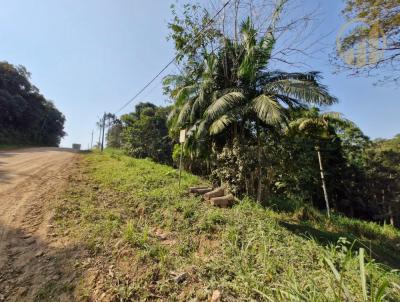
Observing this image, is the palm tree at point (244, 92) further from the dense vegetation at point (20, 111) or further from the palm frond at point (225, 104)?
the dense vegetation at point (20, 111)

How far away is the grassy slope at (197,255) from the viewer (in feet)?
9.38

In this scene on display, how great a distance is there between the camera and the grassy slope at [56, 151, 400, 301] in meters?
2.86

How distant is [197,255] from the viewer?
12.4 feet

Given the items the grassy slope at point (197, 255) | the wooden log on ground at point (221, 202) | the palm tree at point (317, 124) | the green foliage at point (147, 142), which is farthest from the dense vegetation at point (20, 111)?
the palm tree at point (317, 124)

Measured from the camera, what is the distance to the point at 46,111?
111ft

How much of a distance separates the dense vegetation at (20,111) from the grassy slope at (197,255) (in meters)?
24.2

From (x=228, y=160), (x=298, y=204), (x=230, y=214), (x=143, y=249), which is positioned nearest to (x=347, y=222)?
(x=298, y=204)

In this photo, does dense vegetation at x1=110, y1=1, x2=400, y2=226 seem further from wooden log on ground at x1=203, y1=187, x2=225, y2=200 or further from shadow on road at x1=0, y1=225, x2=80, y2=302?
shadow on road at x1=0, y1=225, x2=80, y2=302

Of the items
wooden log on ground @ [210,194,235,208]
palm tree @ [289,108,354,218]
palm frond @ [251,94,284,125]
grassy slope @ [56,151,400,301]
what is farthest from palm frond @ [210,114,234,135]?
palm tree @ [289,108,354,218]

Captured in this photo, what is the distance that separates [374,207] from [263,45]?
47.8 ft

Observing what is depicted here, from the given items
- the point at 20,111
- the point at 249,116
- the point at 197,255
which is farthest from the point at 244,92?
the point at 20,111

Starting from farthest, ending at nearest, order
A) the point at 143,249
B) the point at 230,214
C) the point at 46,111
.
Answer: the point at 46,111 < the point at 230,214 < the point at 143,249

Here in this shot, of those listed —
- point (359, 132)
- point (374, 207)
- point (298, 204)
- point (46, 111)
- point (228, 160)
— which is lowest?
point (374, 207)

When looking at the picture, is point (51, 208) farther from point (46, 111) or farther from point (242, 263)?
point (46, 111)
